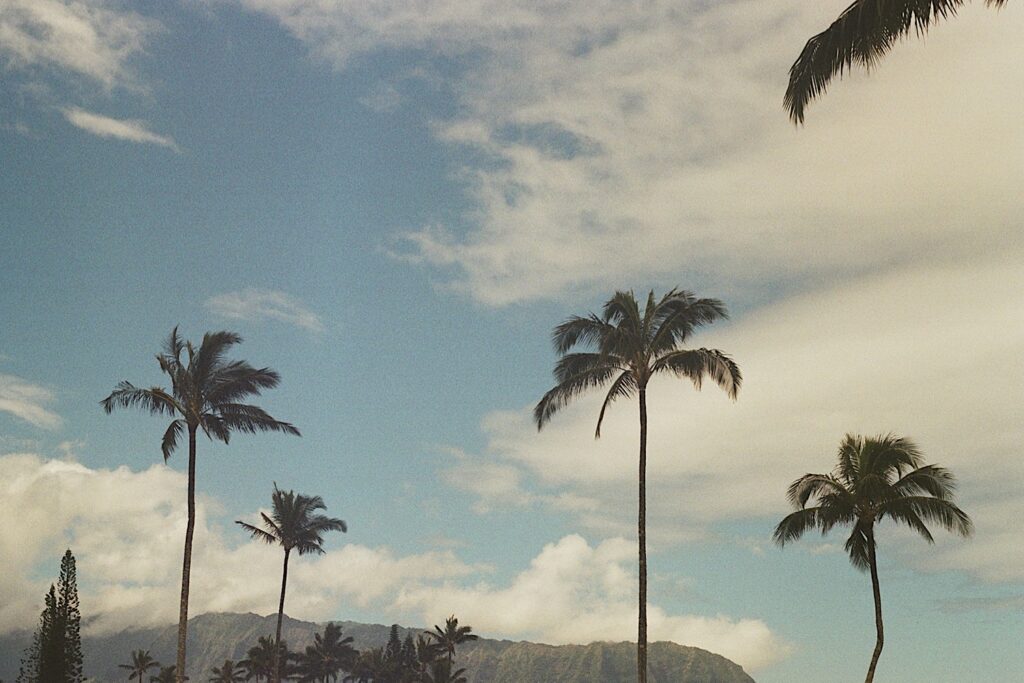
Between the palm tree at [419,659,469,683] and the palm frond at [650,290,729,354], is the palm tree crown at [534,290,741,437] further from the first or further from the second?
the palm tree at [419,659,469,683]

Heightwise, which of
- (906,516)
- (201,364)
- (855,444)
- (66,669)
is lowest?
(66,669)

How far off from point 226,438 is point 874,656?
29.1 meters

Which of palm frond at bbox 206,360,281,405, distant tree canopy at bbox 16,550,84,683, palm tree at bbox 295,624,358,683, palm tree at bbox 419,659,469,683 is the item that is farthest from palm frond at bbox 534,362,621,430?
palm tree at bbox 295,624,358,683

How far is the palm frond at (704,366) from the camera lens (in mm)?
35656

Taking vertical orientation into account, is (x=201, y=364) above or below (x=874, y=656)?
above

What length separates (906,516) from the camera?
38.2 m

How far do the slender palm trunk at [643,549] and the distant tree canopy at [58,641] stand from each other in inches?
2603

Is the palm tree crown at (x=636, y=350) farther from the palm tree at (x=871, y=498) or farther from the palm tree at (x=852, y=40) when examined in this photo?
the palm tree at (x=852, y=40)

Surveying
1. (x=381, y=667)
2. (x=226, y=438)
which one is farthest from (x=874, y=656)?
(x=381, y=667)

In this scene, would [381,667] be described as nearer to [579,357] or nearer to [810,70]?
[579,357]

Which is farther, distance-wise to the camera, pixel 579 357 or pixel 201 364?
pixel 201 364

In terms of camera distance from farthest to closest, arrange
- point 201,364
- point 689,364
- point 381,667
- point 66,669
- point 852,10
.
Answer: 1. point 381,667
2. point 66,669
3. point 201,364
4. point 689,364
5. point 852,10

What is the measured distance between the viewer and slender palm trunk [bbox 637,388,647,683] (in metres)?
34.6

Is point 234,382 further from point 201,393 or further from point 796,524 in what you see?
point 796,524
